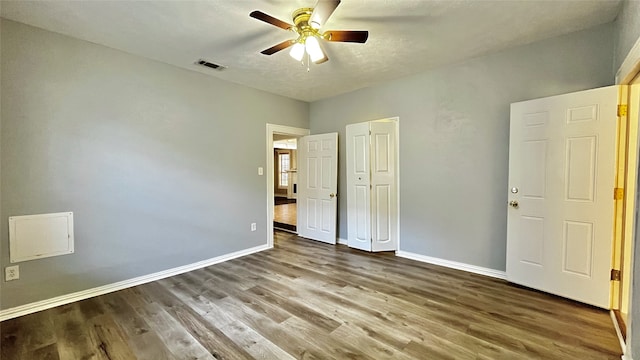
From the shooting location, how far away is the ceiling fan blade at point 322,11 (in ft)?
5.60

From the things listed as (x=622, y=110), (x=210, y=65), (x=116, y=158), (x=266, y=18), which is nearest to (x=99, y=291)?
(x=116, y=158)

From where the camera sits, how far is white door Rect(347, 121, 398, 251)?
3.99 metres

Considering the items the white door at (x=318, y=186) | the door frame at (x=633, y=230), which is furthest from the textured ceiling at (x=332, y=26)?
the white door at (x=318, y=186)

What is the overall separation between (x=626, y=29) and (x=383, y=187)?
2.75m

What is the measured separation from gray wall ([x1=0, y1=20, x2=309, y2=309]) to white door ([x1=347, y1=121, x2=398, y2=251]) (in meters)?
1.78

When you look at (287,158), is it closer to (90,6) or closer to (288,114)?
(288,114)

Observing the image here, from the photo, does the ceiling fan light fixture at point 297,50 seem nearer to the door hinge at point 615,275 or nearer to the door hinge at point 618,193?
the door hinge at point 618,193

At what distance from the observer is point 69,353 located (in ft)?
6.13

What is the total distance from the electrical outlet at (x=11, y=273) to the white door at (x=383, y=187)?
3.88 m

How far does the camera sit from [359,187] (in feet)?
13.8

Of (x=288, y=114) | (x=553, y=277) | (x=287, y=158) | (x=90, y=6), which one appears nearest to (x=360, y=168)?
(x=288, y=114)

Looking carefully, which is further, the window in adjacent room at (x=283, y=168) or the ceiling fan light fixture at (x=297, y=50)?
the window in adjacent room at (x=283, y=168)

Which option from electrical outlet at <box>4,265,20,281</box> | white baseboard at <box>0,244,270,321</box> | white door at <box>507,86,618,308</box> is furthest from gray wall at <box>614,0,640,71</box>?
electrical outlet at <box>4,265,20,281</box>

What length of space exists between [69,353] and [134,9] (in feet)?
8.68
